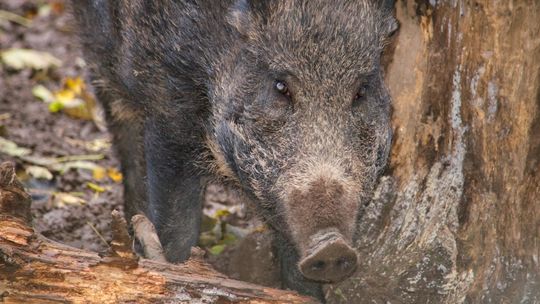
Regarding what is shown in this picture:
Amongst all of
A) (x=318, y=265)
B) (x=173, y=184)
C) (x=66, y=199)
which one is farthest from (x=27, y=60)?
(x=318, y=265)

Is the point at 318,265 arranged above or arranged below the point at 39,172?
below

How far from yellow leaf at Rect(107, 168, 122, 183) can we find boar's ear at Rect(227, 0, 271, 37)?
2372mm

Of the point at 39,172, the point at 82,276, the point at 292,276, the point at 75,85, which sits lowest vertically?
the point at 82,276

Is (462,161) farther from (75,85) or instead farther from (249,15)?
(75,85)

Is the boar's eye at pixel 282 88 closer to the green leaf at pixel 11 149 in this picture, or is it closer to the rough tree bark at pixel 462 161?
the rough tree bark at pixel 462 161

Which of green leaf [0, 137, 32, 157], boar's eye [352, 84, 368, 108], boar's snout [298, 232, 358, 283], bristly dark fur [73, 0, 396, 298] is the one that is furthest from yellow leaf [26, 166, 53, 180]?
boar's snout [298, 232, 358, 283]

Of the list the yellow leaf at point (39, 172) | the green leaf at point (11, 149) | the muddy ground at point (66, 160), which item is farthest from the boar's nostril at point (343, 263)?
the green leaf at point (11, 149)

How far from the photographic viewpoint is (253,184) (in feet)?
12.0

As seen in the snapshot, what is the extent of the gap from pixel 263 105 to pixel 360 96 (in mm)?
401

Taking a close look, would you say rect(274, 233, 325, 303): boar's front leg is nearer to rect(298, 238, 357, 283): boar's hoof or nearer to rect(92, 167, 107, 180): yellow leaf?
rect(298, 238, 357, 283): boar's hoof

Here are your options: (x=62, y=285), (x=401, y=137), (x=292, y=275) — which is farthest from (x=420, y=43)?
(x=62, y=285)

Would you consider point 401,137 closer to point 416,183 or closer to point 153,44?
point 416,183

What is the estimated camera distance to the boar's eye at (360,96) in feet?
12.1

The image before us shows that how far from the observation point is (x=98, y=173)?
5.96 metres
